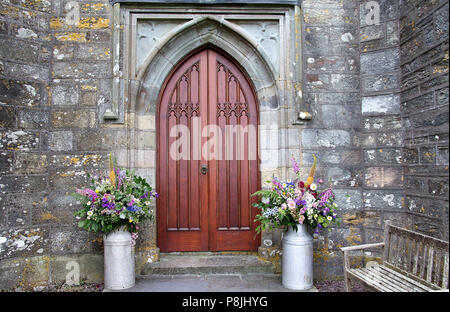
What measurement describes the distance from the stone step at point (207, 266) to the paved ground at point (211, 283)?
2.1 inches

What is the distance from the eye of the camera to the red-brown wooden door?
13.4ft

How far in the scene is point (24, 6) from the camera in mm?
3746

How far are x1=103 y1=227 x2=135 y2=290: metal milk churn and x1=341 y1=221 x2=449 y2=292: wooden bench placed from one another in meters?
2.07

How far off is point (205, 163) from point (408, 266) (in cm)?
230

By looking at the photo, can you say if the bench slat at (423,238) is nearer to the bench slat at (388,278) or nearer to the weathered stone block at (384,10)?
the bench slat at (388,278)

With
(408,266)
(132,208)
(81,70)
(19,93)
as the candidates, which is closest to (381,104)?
(408,266)

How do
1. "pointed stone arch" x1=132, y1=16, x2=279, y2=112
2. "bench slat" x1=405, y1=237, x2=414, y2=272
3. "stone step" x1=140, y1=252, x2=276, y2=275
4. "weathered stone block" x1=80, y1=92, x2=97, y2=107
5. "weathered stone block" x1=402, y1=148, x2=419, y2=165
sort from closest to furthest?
1. "bench slat" x1=405, y1=237, x2=414, y2=272
2. "weathered stone block" x1=402, y1=148, x2=419, y2=165
3. "stone step" x1=140, y1=252, x2=276, y2=275
4. "weathered stone block" x1=80, y1=92, x2=97, y2=107
5. "pointed stone arch" x1=132, y1=16, x2=279, y2=112

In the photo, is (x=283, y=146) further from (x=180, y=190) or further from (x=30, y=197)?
(x=30, y=197)

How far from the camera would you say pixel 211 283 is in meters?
3.52

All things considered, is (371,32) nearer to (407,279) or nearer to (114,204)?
(407,279)

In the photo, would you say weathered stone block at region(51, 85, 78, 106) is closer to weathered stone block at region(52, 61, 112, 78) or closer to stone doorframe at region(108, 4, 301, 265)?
weathered stone block at region(52, 61, 112, 78)

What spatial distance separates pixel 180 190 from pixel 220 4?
2.21 meters

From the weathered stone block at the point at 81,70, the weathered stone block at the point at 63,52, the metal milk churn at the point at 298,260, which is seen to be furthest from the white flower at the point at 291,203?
the weathered stone block at the point at 63,52

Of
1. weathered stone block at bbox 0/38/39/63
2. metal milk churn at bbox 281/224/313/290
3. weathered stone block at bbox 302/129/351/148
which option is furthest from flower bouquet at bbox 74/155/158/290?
weathered stone block at bbox 302/129/351/148
